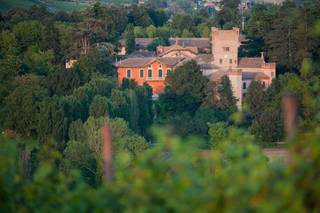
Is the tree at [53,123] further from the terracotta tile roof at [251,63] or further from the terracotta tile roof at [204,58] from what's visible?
the terracotta tile roof at [204,58]

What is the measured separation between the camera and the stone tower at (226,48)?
1630 inches

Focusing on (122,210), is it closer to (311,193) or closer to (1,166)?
(1,166)

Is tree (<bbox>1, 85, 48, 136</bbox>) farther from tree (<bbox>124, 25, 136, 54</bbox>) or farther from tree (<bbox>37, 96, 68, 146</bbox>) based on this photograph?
tree (<bbox>124, 25, 136, 54</bbox>)

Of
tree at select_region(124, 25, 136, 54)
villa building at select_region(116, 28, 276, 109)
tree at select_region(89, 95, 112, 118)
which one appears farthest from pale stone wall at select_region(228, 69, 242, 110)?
tree at select_region(124, 25, 136, 54)

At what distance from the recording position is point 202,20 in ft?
227

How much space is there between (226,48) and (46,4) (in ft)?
106

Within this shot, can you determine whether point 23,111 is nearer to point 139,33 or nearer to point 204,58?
point 204,58

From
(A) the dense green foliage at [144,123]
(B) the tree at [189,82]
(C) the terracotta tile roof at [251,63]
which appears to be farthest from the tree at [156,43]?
(B) the tree at [189,82]

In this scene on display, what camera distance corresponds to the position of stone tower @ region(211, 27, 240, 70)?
4141 cm

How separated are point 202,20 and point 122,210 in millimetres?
63785

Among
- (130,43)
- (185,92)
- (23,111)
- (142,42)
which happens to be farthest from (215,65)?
(23,111)

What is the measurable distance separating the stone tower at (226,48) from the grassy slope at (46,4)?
21.1 m

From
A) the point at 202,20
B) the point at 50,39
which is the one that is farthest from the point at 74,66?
the point at 202,20

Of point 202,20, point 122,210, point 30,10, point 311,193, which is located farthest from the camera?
point 202,20
